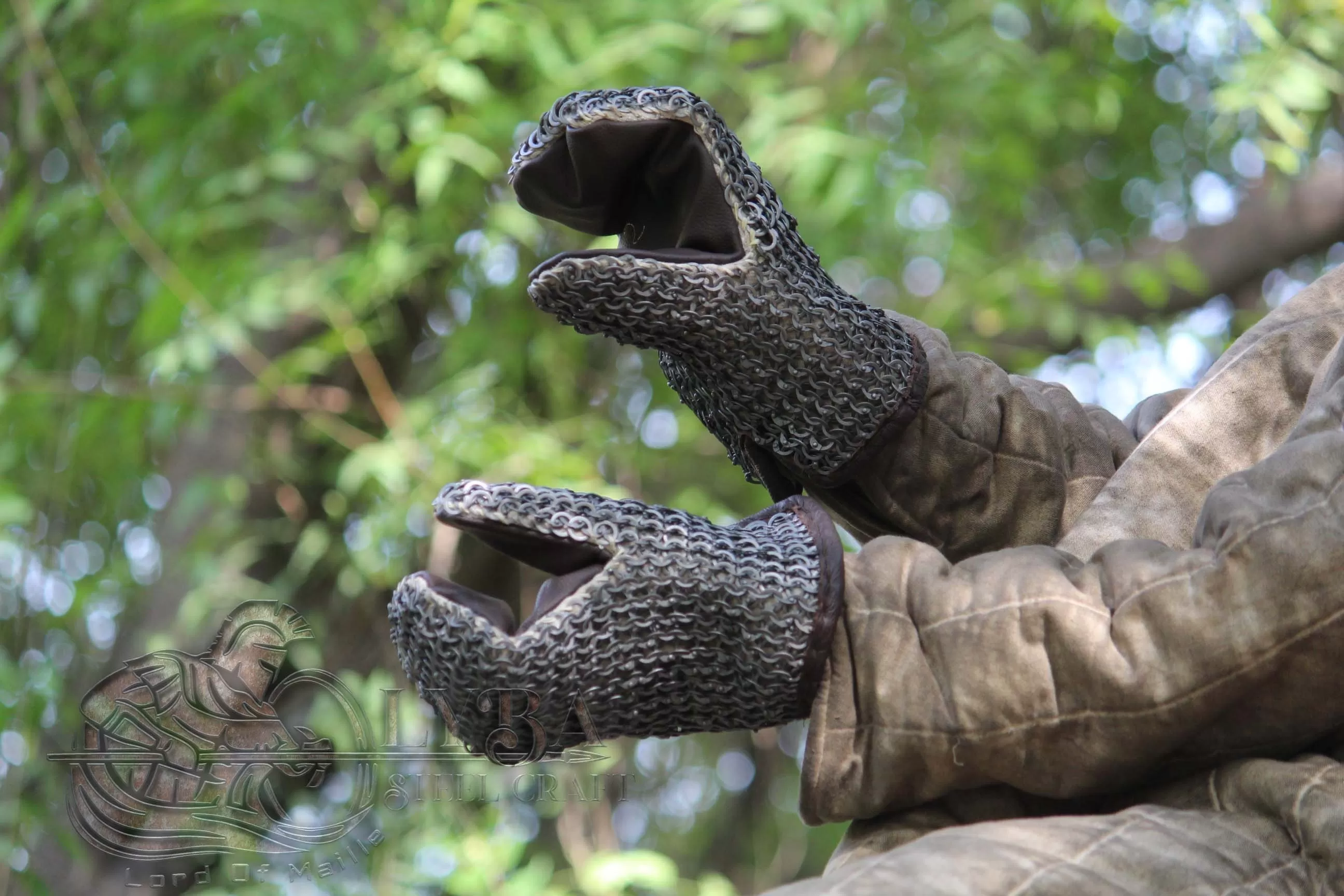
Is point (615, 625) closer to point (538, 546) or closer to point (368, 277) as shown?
point (538, 546)

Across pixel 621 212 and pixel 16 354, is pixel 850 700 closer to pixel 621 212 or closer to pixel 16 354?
pixel 621 212

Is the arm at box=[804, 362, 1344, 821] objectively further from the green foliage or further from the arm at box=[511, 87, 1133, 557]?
the green foliage

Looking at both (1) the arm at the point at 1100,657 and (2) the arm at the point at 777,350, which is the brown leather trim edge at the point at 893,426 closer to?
(2) the arm at the point at 777,350

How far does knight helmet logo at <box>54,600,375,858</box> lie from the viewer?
96 cm

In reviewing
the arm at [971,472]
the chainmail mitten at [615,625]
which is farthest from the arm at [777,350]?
the chainmail mitten at [615,625]

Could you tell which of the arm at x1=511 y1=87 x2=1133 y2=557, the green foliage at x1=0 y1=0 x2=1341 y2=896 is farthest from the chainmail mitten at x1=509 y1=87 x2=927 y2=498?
the green foliage at x1=0 y1=0 x2=1341 y2=896

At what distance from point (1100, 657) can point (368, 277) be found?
1726 millimetres

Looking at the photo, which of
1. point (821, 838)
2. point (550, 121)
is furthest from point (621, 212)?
point (821, 838)

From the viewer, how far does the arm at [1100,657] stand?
615mm

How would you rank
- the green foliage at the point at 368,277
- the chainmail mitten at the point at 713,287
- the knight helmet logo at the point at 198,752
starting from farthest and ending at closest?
1. the green foliage at the point at 368,277
2. the knight helmet logo at the point at 198,752
3. the chainmail mitten at the point at 713,287

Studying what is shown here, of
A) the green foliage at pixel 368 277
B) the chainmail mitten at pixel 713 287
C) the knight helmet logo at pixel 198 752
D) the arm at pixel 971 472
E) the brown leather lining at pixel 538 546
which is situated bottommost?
the green foliage at pixel 368 277

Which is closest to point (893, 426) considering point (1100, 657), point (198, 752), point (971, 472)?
point (971, 472)

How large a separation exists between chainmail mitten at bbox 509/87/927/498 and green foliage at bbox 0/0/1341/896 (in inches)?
49.2

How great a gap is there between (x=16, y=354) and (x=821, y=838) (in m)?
2.45
